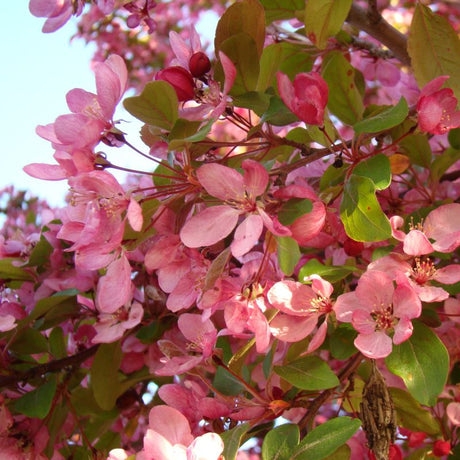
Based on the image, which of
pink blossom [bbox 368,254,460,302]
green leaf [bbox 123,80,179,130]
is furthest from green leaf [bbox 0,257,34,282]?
pink blossom [bbox 368,254,460,302]

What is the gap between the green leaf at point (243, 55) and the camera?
88 cm

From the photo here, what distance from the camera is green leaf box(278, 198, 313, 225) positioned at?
2.64 feet

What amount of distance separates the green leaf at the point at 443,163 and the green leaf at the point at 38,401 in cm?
91

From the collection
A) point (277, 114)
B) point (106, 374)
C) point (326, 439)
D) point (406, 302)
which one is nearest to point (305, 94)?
point (277, 114)

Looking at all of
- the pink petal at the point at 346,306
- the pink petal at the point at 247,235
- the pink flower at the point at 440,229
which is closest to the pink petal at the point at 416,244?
the pink flower at the point at 440,229

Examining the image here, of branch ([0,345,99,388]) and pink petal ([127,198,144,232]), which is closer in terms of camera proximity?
pink petal ([127,198,144,232])

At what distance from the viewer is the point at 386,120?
862 mm

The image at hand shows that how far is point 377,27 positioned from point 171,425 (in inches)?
35.2

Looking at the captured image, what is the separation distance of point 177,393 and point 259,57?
533mm

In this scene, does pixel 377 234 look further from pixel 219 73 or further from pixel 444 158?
pixel 444 158

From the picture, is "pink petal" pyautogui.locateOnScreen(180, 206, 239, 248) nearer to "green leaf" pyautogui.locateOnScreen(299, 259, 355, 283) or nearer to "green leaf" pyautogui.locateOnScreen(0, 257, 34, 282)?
"green leaf" pyautogui.locateOnScreen(299, 259, 355, 283)

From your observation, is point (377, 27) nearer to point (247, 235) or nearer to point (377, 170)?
point (377, 170)

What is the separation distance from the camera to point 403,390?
41.9 inches

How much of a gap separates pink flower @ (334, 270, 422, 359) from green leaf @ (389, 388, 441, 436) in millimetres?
265
